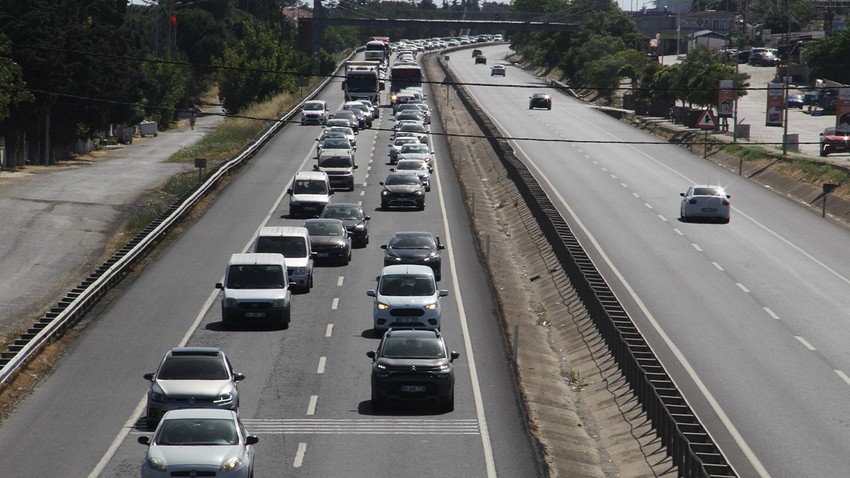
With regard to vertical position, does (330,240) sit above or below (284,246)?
below

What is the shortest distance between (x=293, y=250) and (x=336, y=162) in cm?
2423

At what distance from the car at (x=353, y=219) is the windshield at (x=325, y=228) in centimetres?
239

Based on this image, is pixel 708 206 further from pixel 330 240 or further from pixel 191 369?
pixel 191 369

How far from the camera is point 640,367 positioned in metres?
27.5

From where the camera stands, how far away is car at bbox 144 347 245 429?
935 inches

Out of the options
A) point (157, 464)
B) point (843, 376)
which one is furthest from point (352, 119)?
point (157, 464)

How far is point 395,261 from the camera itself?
4172 cm

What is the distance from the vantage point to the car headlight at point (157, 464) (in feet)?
62.4

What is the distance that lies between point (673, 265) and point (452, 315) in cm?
1178

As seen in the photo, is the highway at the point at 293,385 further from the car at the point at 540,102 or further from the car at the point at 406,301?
the car at the point at 540,102

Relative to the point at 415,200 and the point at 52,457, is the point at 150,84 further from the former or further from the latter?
the point at 52,457

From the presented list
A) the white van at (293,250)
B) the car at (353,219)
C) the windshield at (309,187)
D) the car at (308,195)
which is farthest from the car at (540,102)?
the white van at (293,250)

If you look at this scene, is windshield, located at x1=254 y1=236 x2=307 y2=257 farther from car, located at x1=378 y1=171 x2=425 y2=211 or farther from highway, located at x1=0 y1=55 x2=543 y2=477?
car, located at x1=378 y1=171 x2=425 y2=211

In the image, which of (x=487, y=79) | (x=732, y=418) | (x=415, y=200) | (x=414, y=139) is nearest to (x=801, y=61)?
(x=487, y=79)
